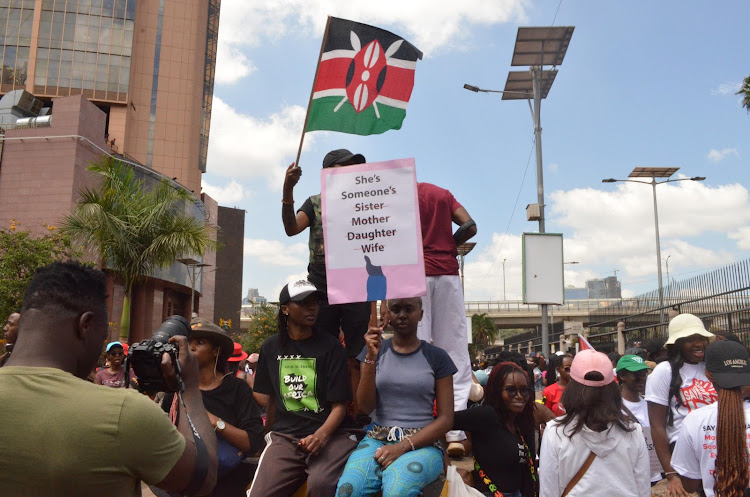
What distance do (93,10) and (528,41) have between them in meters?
41.0

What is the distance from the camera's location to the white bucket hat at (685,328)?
5090 millimetres

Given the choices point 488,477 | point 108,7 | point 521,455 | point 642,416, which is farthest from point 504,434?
point 108,7

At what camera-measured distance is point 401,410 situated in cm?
400

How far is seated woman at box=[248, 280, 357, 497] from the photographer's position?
155 inches

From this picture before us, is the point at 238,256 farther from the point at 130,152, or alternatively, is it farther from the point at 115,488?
the point at 115,488

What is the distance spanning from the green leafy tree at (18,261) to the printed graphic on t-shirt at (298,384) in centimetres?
1540

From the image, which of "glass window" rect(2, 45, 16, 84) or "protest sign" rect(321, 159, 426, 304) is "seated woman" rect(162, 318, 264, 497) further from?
"glass window" rect(2, 45, 16, 84)

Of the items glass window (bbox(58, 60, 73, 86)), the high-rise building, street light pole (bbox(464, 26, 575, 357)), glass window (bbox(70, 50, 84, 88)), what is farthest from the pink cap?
glass window (bbox(58, 60, 73, 86))

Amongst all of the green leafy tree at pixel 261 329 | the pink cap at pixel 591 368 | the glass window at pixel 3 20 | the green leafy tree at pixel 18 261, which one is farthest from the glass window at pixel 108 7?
the pink cap at pixel 591 368

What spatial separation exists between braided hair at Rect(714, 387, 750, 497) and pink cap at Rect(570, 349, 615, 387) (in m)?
0.65

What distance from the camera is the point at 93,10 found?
46.6 meters

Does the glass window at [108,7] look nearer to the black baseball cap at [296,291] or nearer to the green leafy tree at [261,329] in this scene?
the green leafy tree at [261,329]

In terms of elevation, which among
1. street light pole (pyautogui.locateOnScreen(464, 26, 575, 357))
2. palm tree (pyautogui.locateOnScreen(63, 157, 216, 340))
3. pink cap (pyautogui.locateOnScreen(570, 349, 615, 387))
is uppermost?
street light pole (pyautogui.locateOnScreen(464, 26, 575, 357))

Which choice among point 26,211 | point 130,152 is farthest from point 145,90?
point 26,211
